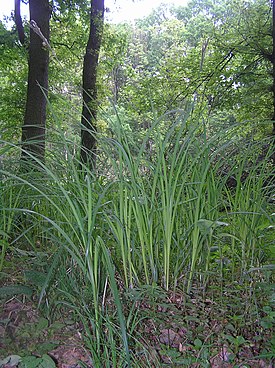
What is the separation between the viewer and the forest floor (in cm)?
90

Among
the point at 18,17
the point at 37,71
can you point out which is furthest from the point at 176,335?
the point at 18,17

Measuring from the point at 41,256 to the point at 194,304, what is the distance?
59 centimetres

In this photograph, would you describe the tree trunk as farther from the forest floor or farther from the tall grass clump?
the forest floor

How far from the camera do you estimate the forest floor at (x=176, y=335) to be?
2.95 feet

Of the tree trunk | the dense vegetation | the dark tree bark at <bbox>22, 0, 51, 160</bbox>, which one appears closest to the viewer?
the dense vegetation

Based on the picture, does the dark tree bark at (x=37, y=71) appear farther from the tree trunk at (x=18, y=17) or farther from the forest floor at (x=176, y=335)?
the forest floor at (x=176, y=335)

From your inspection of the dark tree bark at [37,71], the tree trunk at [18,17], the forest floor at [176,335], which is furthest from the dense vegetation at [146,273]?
the tree trunk at [18,17]

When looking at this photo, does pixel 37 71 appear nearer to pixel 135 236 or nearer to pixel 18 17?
pixel 18 17

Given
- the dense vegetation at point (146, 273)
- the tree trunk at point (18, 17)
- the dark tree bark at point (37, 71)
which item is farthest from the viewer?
the tree trunk at point (18, 17)

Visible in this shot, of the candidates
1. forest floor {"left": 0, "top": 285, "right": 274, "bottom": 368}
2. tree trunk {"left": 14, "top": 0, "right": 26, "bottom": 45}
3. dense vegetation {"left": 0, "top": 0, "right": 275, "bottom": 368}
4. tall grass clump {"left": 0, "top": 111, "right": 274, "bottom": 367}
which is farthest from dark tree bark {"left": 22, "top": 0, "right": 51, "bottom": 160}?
forest floor {"left": 0, "top": 285, "right": 274, "bottom": 368}

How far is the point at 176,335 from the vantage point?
0.99 meters

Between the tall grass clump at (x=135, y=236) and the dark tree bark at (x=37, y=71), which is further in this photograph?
the dark tree bark at (x=37, y=71)

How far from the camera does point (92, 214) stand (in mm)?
970

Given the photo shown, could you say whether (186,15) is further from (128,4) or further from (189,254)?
(189,254)
